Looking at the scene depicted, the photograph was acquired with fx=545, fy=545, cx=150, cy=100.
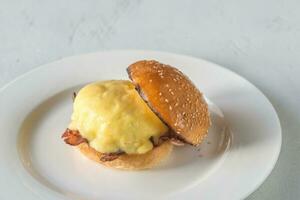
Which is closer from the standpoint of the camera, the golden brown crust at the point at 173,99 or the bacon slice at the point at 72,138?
the golden brown crust at the point at 173,99

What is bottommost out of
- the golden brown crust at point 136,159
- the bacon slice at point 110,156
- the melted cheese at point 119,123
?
the golden brown crust at point 136,159

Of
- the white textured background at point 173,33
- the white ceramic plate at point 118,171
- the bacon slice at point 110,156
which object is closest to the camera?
the white ceramic plate at point 118,171

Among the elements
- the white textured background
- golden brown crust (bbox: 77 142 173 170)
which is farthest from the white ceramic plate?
the white textured background

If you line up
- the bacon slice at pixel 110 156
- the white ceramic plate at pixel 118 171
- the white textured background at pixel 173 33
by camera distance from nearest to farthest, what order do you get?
the white ceramic plate at pixel 118 171, the bacon slice at pixel 110 156, the white textured background at pixel 173 33

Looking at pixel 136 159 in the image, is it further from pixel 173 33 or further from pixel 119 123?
pixel 173 33

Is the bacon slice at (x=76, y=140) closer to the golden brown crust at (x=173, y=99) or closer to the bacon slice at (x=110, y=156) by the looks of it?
the bacon slice at (x=110, y=156)

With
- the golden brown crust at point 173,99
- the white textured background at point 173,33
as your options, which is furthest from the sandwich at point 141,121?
the white textured background at point 173,33

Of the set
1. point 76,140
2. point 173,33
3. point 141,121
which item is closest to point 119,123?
point 141,121
